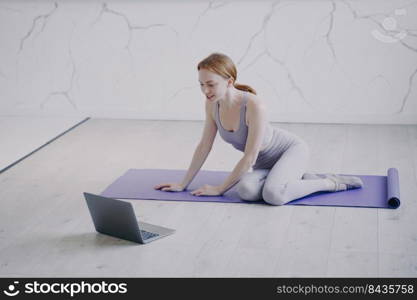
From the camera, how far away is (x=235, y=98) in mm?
3139

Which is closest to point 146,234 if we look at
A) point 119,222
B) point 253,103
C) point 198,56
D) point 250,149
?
point 119,222

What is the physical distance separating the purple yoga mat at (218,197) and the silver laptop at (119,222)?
0.40 m

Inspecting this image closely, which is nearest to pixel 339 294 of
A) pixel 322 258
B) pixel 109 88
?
pixel 322 258

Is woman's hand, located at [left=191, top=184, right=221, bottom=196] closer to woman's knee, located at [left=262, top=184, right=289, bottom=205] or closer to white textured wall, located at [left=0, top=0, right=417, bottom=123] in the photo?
woman's knee, located at [left=262, top=184, right=289, bottom=205]

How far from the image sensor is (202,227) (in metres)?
2.87

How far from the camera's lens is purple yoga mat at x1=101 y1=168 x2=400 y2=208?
122 inches

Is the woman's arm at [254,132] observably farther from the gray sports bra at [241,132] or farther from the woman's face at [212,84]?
the woman's face at [212,84]

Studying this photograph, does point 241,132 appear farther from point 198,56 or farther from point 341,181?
point 198,56

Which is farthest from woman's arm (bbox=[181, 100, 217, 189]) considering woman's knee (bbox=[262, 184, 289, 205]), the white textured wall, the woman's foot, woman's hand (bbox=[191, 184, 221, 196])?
the white textured wall

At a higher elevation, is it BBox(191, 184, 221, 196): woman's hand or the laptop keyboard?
the laptop keyboard

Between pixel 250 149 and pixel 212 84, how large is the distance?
32 centimetres

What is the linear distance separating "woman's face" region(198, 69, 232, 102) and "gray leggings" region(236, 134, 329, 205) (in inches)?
15.1

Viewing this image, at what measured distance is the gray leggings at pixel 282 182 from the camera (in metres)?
3.08

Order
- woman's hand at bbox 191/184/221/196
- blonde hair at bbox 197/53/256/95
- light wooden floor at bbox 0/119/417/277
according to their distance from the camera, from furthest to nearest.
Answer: woman's hand at bbox 191/184/221/196, blonde hair at bbox 197/53/256/95, light wooden floor at bbox 0/119/417/277
